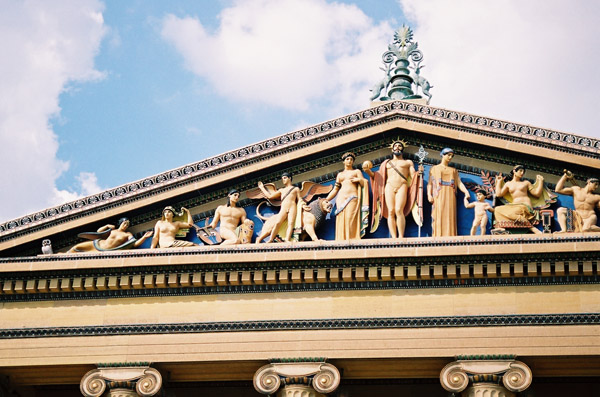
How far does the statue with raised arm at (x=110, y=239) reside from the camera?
76.9ft

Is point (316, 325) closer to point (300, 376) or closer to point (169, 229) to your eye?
point (300, 376)

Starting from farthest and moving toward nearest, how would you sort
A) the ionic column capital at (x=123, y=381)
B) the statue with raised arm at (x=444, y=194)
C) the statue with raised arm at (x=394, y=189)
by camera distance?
the statue with raised arm at (x=394, y=189) → the statue with raised arm at (x=444, y=194) → the ionic column capital at (x=123, y=381)

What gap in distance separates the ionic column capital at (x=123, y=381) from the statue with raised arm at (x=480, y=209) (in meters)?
6.49

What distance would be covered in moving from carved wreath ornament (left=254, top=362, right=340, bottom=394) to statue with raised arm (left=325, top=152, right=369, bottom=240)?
2.53 m

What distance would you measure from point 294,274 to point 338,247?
98 cm

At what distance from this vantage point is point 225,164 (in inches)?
927

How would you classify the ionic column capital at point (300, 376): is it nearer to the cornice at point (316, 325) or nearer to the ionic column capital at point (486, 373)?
the cornice at point (316, 325)

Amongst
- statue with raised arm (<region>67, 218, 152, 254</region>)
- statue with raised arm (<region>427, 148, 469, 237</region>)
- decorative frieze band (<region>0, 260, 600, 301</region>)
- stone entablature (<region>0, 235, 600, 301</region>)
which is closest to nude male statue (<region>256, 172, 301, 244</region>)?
stone entablature (<region>0, 235, 600, 301</region>)

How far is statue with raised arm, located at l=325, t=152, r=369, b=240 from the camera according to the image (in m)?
22.6

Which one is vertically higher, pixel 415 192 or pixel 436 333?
pixel 415 192

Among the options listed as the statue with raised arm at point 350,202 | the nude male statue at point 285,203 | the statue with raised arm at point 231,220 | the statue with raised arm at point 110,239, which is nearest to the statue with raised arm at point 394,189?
the statue with raised arm at point 350,202

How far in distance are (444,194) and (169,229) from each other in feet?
17.6

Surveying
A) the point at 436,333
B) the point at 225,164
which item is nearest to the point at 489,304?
the point at 436,333

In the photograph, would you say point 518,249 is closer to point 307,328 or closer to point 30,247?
point 307,328
